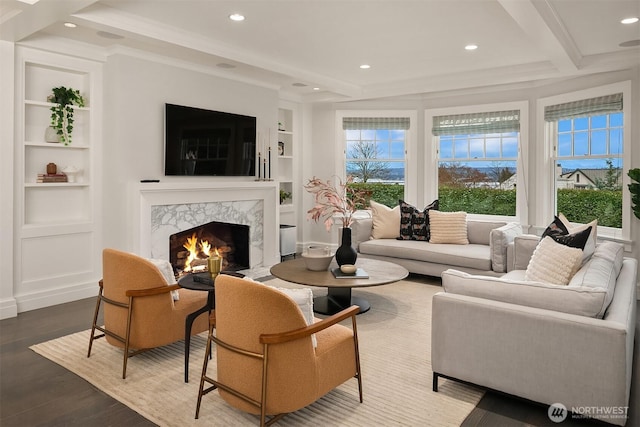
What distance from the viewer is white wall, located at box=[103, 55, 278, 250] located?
4512mm

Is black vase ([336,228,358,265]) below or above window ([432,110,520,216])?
below

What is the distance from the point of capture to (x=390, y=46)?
15.3ft

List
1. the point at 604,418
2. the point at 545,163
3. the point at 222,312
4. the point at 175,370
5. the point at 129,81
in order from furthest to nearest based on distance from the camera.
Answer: the point at 545,163 < the point at 129,81 < the point at 175,370 < the point at 222,312 < the point at 604,418

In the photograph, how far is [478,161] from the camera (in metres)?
6.54

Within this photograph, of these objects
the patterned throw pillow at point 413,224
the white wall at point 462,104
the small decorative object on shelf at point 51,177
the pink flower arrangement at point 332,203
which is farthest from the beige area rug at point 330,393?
the white wall at point 462,104

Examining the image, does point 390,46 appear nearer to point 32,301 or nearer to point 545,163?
point 545,163

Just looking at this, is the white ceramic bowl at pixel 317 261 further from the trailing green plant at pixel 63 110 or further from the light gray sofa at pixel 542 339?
the trailing green plant at pixel 63 110

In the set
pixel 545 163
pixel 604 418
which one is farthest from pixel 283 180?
pixel 604 418

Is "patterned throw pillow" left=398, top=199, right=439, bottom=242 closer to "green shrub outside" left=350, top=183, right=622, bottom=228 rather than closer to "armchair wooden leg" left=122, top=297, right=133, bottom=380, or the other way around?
"green shrub outside" left=350, top=183, right=622, bottom=228

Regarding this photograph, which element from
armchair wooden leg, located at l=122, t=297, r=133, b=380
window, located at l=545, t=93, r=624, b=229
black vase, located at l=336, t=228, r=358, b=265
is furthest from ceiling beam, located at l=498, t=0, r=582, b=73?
armchair wooden leg, located at l=122, t=297, r=133, b=380

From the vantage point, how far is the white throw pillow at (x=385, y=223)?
19.3ft

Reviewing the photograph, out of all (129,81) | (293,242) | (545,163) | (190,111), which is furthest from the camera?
(293,242)

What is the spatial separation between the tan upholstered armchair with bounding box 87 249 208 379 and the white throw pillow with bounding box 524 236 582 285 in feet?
7.83

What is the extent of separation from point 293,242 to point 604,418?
16.7ft
